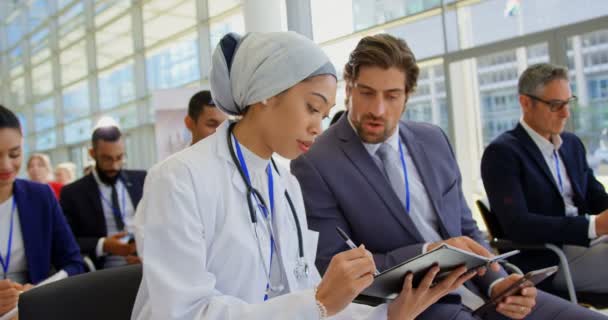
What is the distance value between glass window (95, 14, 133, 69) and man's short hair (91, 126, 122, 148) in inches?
368

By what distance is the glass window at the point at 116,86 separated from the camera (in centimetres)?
1316

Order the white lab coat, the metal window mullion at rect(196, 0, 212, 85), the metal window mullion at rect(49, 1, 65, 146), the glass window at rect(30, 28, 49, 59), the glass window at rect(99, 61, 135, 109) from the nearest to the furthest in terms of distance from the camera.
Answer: the white lab coat < the metal window mullion at rect(196, 0, 212, 85) < the glass window at rect(99, 61, 135, 109) < the metal window mullion at rect(49, 1, 65, 146) < the glass window at rect(30, 28, 49, 59)

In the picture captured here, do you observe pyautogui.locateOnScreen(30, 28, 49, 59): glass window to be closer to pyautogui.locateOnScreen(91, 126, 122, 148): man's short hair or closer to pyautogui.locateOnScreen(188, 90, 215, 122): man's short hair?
pyautogui.locateOnScreen(91, 126, 122, 148): man's short hair

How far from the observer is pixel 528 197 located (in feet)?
9.77

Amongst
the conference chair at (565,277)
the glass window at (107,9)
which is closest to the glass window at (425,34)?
the conference chair at (565,277)

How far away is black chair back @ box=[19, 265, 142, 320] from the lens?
1.55 meters

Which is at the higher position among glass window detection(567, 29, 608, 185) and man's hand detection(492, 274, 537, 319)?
glass window detection(567, 29, 608, 185)

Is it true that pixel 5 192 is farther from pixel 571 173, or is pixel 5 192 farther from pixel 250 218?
pixel 571 173

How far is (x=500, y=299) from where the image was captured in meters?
1.95

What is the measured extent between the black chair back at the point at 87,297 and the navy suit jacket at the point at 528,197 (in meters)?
1.95

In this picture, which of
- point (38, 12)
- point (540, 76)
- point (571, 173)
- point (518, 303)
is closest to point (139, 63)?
point (38, 12)

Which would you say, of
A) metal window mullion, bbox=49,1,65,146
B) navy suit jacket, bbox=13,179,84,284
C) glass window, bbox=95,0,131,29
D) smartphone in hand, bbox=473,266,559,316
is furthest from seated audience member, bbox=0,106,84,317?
metal window mullion, bbox=49,1,65,146

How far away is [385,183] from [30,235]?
1.69 m

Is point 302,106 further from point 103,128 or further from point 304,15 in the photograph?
point 304,15
